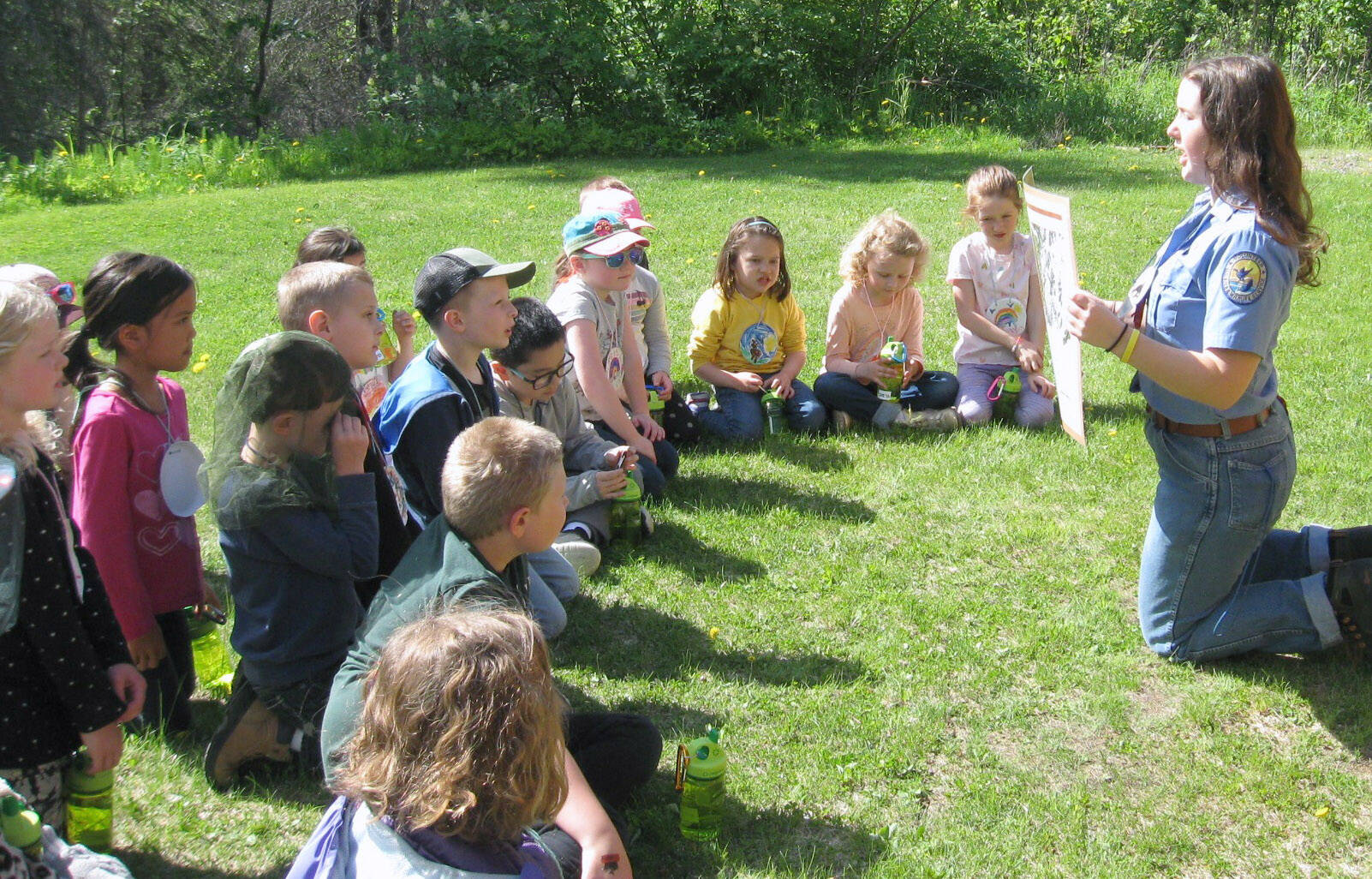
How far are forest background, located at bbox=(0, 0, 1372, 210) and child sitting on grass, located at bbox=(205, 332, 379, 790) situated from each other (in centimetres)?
1215

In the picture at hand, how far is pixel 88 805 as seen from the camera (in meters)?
2.96

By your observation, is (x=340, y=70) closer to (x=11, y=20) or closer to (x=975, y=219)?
(x=11, y=20)

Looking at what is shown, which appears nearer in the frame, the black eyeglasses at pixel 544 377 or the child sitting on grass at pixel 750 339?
the black eyeglasses at pixel 544 377

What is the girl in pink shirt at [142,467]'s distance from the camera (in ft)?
11.5

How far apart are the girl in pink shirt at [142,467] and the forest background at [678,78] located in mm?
11435

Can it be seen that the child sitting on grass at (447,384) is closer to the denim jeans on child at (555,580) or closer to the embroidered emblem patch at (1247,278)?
the denim jeans on child at (555,580)

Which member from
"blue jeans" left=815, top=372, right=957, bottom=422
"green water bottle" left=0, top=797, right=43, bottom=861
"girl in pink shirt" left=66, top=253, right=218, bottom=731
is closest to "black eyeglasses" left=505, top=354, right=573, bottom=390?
"girl in pink shirt" left=66, top=253, right=218, bottom=731

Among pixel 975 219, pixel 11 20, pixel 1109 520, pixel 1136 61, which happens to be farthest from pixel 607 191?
pixel 11 20

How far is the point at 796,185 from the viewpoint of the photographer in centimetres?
1302

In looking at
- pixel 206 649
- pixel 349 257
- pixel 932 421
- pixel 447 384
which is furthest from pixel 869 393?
pixel 206 649

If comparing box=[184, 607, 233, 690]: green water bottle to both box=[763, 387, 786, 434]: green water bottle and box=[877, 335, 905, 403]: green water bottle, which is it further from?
box=[877, 335, 905, 403]: green water bottle

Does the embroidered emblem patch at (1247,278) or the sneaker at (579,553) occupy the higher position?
the embroidered emblem patch at (1247,278)

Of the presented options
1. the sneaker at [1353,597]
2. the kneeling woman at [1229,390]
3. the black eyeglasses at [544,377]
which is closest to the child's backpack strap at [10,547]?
the black eyeglasses at [544,377]

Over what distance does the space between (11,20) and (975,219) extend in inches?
775
